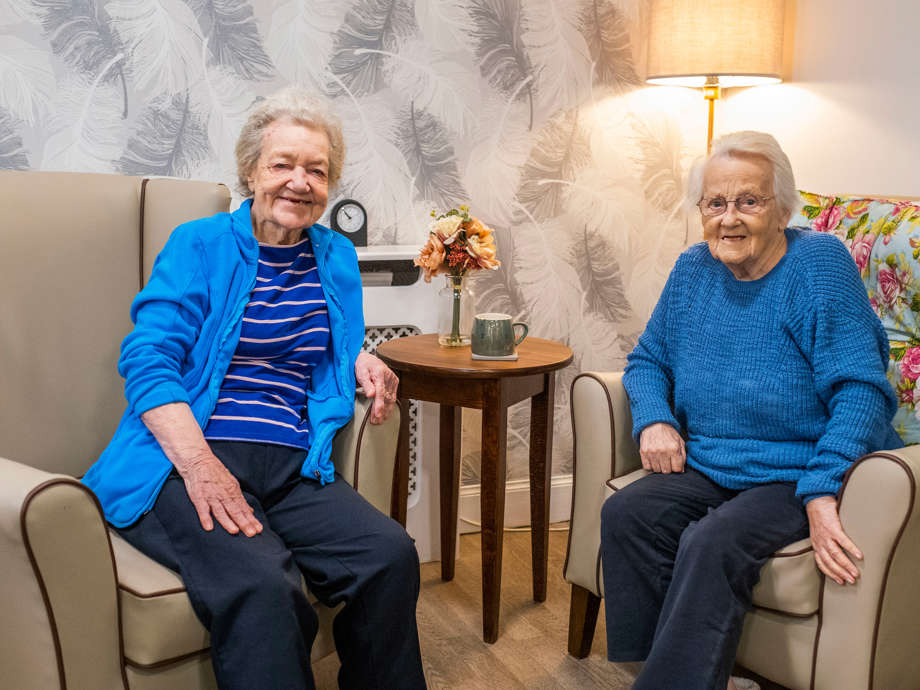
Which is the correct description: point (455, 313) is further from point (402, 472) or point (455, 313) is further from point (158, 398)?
point (158, 398)

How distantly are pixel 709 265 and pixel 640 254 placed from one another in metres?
0.99

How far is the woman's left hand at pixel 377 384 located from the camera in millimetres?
1728

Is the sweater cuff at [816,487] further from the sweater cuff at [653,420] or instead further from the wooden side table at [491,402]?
the wooden side table at [491,402]

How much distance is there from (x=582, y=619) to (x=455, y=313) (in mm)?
767

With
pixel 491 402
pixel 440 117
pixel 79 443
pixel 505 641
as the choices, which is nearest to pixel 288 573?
pixel 79 443

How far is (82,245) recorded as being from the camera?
5.89ft

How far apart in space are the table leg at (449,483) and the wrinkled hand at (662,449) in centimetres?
67

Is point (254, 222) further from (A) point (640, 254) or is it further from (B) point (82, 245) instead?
(A) point (640, 254)

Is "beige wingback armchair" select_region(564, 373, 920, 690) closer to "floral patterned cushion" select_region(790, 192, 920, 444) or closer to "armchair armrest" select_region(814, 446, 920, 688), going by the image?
"armchair armrest" select_region(814, 446, 920, 688)

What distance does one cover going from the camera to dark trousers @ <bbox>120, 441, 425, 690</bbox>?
4.45 ft

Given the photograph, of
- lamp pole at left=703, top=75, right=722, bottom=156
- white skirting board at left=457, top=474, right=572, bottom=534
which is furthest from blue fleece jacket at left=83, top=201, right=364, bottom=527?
lamp pole at left=703, top=75, right=722, bottom=156

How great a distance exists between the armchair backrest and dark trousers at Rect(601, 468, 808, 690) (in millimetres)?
1027

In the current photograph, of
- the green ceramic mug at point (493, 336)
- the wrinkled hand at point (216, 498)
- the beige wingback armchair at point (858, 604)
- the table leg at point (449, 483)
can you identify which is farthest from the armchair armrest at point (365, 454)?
the beige wingback armchair at point (858, 604)

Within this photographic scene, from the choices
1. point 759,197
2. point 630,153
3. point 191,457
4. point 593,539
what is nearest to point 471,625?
point 593,539
